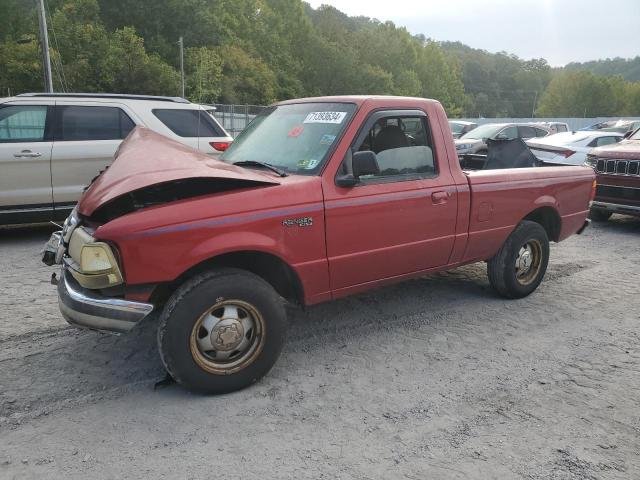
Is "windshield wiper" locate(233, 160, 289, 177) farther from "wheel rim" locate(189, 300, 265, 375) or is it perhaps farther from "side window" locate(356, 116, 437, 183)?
"wheel rim" locate(189, 300, 265, 375)

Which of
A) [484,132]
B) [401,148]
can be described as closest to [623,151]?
[401,148]

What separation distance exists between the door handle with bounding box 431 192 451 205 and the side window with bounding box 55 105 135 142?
4.97 m

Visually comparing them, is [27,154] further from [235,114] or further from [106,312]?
[235,114]

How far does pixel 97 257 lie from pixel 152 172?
655mm

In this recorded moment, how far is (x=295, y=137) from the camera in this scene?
412cm

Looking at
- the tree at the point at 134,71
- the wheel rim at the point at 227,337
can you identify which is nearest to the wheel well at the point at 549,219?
the wheel rim at the point at 227,337

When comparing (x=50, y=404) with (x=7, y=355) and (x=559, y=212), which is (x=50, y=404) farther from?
(x=559, y=212)

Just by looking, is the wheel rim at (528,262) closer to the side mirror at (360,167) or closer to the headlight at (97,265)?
the side mirror at (360,167)

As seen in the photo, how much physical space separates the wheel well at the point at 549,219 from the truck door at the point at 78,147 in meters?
5.44

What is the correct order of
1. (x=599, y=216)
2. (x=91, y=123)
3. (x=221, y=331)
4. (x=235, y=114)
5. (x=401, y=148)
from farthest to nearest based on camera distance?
(x=235, y=114) → (x=599, y=216) → (x=91, y=123) → (x=401, y=148) → (x=221, y=331)

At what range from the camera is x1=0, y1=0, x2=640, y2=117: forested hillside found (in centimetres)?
3725

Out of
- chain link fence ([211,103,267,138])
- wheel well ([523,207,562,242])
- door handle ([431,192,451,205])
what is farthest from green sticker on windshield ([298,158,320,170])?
chain link fence ([211,103,267,138])

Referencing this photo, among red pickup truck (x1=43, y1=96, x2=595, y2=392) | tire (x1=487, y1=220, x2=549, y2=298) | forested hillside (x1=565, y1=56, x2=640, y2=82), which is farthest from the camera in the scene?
forested hillside (x1=565, y1=56, x2=640, y2=82)

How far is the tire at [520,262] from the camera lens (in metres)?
5.04
